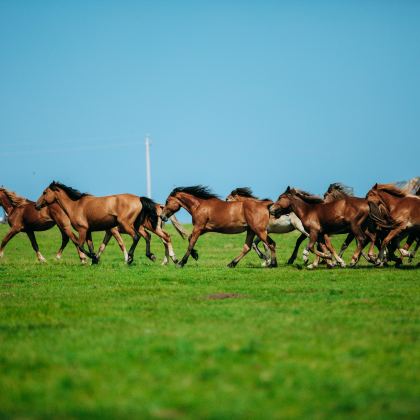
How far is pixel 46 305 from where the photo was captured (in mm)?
13148

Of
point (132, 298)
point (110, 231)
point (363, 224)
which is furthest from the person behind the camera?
point (110, 231)

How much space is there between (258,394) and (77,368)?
6.61 ft

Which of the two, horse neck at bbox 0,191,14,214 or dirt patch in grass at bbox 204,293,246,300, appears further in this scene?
horse neck at bbox 0,191,14,214

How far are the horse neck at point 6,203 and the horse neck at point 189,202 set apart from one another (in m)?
8.08

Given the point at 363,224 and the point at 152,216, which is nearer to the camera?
the point at 363,224

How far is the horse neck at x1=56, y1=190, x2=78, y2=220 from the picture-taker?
79.5ft

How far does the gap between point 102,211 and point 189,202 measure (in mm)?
2764

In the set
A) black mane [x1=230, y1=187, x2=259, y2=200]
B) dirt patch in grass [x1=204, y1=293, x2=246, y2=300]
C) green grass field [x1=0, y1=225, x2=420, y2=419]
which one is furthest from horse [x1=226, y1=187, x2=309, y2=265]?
dirt patch in grass [x1=204, y1=293, x2=246, y2=300]

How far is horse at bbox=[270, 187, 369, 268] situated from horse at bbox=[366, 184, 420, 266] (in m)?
0.42

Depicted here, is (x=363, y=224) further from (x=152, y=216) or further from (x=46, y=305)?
(x=46, y=305)

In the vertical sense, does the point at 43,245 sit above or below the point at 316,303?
below

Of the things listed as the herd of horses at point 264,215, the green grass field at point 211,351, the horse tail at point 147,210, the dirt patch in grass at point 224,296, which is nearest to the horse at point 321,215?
the herd of horses at point 264,215

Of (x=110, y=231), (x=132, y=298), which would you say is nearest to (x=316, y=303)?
(x=132, y=298)

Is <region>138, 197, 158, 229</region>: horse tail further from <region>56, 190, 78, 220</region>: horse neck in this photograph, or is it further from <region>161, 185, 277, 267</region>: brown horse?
<region>56, 190, 78, 220</region>: horse neck
